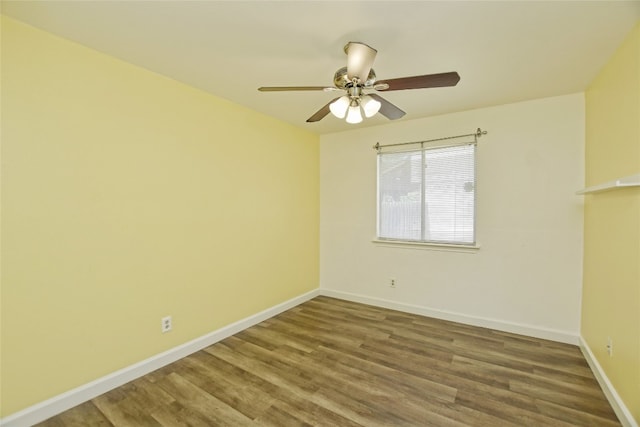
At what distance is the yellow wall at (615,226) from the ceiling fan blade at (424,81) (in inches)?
Answer: 43.4

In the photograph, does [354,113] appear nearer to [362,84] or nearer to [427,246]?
[362,84]

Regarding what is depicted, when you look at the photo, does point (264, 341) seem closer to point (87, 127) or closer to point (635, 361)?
point (87, 127)

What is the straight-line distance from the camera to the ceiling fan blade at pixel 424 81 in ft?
5.12

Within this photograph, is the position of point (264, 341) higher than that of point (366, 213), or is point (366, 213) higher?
point (366, 213)

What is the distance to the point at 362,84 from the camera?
1.76 metres

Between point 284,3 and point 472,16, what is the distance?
104 cm

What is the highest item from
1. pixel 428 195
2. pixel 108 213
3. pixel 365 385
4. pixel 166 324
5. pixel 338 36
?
pixel 338 36

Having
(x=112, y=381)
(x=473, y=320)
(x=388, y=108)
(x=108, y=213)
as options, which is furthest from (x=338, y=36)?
(x=473, y=320)

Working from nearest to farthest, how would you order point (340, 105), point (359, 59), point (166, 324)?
point (359, 59), point (340, 105), point (166, 324)

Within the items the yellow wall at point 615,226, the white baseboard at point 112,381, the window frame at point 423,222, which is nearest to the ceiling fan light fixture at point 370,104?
the yellow wall at point 615,226

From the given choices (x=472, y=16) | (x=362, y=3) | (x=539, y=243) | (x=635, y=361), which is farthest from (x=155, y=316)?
(x=539, y=243)

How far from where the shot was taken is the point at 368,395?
6.50 ft

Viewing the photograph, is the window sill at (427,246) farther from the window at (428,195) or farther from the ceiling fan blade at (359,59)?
the ceiling fan blade at (359,59)

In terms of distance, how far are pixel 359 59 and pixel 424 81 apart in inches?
15.8
